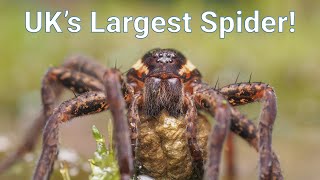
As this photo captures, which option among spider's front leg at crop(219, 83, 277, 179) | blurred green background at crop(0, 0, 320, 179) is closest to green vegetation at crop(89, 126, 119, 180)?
spider's front leg at crop(219, 83, 277, 179)

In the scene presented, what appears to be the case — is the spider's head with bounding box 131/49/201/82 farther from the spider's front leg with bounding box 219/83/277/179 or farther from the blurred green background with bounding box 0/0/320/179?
the blurred green background with bounding box 0/0/320/179

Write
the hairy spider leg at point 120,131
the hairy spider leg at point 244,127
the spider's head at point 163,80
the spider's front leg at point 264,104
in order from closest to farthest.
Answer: the hairy spider leg at point 120,131, the spider's front leg at point 264,104, the spider's head at point 163,80, the hairy spider leg at point 244,127

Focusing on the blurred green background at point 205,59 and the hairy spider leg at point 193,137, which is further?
the blurred green background at point 205,59

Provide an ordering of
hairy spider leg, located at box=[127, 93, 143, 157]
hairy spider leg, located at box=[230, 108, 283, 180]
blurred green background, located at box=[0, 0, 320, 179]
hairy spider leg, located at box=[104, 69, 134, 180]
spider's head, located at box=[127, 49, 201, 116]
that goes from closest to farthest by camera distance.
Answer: hairy spider leg, located at box=[104, 69, 134, 180] < hairy spider leg, located at box=[127, 93, 143, 157] < spider's head, located at box=[127, 49, 201, 116] < hairy spider leg, located at box=[230, 108, 283, 180] < blurred green background, located at box=[0, 0, 320, 179]

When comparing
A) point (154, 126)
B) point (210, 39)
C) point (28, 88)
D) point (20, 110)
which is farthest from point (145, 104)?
point (210, 39)

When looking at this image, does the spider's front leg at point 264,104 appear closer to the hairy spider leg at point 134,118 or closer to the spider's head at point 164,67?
the spider's head at point 164,67

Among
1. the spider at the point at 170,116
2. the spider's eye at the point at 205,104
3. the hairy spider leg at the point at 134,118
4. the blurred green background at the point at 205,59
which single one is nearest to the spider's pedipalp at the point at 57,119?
the spider at the point at 170,116

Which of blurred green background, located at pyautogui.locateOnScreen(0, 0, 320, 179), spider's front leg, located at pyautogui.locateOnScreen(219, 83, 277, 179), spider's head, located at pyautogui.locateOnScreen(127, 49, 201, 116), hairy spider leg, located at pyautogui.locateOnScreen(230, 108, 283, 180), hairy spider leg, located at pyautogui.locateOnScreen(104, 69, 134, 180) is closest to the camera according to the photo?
hairy spider leg, located at pyautogui.locateOnScreen(104, 69, 134, 180)

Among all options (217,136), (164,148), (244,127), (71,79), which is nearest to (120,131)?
(217,136)
